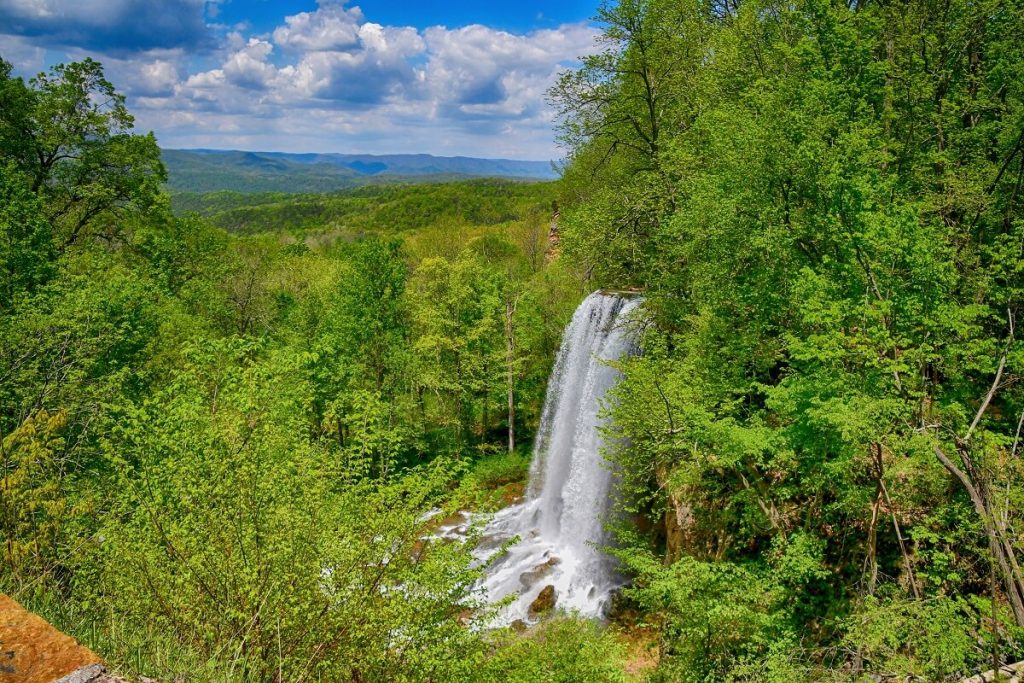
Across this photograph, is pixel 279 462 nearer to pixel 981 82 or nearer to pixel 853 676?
pixel 853 676

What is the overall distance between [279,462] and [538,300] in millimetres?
20293

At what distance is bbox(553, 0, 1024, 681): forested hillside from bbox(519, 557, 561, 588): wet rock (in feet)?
15.8

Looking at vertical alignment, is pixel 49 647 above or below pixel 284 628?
above

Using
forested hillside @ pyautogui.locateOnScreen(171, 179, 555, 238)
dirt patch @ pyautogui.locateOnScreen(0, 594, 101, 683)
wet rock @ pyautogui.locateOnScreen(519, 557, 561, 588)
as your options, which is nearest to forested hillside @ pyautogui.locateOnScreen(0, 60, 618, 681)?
dirt patch @ pyautogui.locateOnScreen(0, 594, 101, 683)

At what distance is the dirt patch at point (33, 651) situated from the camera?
3.38 metres

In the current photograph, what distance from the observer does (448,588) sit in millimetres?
7871

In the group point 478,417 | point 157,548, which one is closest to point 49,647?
point 157,548

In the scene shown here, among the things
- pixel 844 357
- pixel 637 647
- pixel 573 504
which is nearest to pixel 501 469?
pixel 573 504

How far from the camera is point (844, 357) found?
8930 mm

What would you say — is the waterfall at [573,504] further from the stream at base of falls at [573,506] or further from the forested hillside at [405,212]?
the forested hillside at [405,212]

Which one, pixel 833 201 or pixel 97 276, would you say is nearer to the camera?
pixel 833 201

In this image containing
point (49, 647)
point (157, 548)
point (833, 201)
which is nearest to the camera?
point (49, 647)

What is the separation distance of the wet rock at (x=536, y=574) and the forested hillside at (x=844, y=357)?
15.8ft

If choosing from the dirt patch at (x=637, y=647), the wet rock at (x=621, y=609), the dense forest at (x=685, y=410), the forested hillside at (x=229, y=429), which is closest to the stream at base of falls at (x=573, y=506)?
the wet rock at (x=621, y=609)
